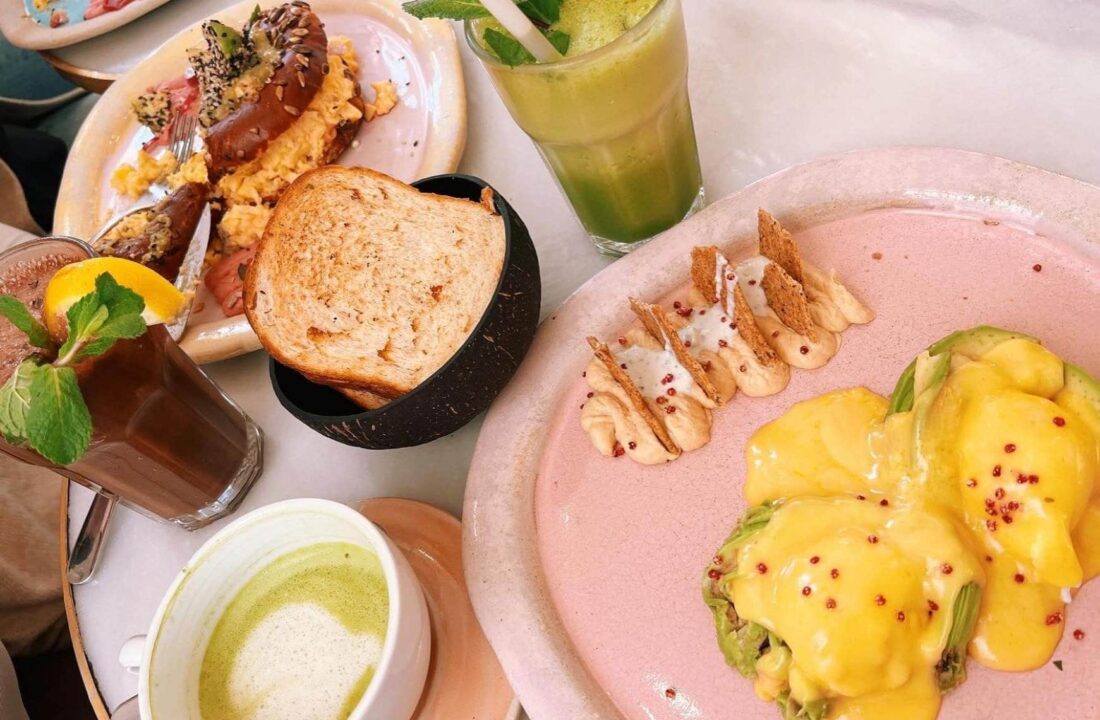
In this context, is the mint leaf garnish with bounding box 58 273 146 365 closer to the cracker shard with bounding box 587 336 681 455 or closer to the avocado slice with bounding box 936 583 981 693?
the cracker shard with bounding box 587 336 681 455

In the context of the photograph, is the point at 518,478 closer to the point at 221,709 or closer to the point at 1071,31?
the point at 221,709

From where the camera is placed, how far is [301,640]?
97cm

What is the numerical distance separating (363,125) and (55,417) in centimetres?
88

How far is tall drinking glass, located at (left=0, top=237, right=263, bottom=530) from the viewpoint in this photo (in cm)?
108

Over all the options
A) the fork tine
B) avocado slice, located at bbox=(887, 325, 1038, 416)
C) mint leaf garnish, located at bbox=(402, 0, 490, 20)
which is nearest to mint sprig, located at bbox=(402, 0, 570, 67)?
mint leaf garnish, located at bbox=(402, 0, 490, 20)

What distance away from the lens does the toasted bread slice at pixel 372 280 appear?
43.1 inches

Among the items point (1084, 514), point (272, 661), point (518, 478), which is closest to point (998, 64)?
point (1084, 514)

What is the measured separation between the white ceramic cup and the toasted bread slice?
0.20 metres

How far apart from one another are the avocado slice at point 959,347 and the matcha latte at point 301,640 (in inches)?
24.2

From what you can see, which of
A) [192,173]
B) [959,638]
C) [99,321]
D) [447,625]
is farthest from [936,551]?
[192,173]

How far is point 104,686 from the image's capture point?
1.15 meters

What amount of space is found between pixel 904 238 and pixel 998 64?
38cm

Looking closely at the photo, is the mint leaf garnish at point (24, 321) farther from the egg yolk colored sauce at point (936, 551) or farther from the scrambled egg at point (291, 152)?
the egg yolk colored sauce at point (936, 551)

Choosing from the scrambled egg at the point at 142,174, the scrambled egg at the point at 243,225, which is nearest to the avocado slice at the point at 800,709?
the scrambled egg at the point at 243,225
